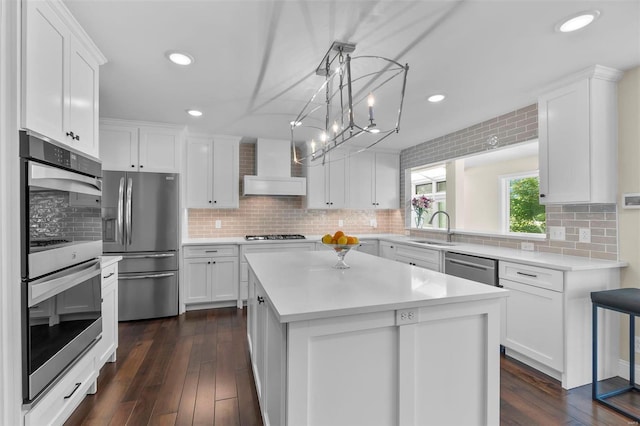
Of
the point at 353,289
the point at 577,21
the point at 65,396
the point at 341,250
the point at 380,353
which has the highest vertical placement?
the point at 577,21

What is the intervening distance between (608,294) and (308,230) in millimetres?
3774

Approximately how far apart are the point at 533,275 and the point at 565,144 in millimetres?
1100

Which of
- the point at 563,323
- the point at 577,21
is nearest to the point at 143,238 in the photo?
the point at 563,323

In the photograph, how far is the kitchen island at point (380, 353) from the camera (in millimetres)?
1252

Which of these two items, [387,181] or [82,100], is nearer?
[82,100]

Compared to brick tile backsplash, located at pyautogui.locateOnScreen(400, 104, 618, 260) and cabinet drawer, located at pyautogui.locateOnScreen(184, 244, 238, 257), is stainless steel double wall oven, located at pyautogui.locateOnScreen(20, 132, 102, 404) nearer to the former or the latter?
cabinet drawer, located at pyautogui.locateOnScreen(184, 244, 238, 257)

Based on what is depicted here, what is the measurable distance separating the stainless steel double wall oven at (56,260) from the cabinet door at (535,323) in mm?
2903

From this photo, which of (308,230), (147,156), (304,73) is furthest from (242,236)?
(304,73)

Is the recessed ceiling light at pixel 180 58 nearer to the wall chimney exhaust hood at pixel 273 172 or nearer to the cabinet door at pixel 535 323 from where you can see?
the wall chimney exhaust hood at pixel 273 172

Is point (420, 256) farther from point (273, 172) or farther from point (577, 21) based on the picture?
point (577, 21)

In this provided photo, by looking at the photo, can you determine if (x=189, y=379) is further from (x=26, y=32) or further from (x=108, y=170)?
(x=108, y=170)

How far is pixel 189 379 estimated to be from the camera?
2.38 metres

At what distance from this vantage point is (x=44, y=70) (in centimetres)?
153

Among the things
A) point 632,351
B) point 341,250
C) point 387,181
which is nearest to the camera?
point 341,250
